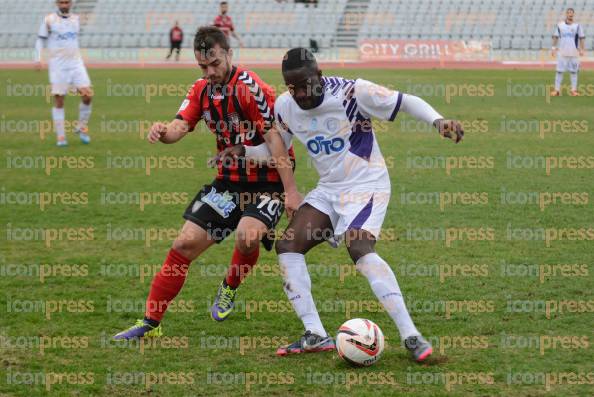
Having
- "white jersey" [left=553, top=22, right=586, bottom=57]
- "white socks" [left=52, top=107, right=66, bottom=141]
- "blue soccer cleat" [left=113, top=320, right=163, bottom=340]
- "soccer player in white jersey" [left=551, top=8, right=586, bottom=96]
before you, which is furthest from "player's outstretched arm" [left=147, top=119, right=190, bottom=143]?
"white jersey" [left=553, top=22, right=586, bottom=57]

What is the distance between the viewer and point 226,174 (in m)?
6.02

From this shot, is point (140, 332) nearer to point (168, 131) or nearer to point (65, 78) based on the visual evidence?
point (168, 131)

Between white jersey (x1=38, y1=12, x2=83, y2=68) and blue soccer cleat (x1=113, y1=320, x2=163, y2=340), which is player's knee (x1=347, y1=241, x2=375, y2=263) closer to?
blue soccer cleat (x1=113, y1=320, x2=163, y2=340)

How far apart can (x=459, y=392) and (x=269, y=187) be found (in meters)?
2.02

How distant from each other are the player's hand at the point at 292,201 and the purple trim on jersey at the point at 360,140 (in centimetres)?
47

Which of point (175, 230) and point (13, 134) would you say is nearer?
point (175, 230)

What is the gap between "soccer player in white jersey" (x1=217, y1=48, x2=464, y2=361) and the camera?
5.37 metres

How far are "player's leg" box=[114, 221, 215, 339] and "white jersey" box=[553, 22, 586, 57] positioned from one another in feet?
62.4

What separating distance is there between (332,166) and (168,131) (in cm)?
113

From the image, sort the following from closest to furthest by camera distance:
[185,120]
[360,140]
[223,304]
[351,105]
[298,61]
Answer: [298,61] < [351,105] < [360,140] < [185,120] < [223,304]

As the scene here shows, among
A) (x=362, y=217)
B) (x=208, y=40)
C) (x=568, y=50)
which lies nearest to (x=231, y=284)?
(x=362, y=217)

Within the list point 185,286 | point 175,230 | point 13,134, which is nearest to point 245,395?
point 185,286

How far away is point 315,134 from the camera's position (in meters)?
5.61

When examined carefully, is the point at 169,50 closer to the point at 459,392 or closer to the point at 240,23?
the point at 240,23
